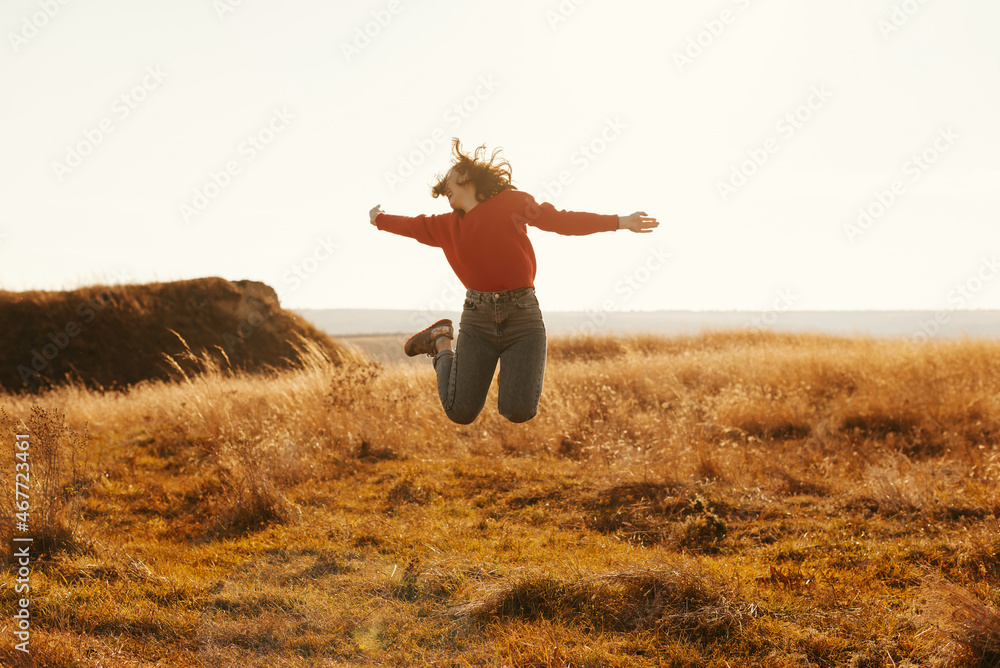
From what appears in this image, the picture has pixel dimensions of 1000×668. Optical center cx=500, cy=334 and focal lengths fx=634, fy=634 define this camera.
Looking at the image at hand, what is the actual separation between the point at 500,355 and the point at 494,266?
665mm

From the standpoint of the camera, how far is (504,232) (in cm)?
436

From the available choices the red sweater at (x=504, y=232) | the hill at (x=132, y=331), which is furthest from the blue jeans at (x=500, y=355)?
the hill at (x=132, y=331)

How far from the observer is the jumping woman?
4.38 m

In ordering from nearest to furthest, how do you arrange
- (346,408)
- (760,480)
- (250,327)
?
(760,480), (346,408), (250,327)

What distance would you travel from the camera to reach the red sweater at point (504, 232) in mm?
4359

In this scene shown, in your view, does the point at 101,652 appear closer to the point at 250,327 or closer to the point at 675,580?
the point at 675,580

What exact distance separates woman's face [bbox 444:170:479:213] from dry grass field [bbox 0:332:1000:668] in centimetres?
258

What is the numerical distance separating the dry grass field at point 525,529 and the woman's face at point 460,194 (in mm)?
2584

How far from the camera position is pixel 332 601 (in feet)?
13.9

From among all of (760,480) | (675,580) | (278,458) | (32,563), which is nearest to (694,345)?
(760,480)

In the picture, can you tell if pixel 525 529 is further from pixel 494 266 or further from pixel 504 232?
pixel 504 232

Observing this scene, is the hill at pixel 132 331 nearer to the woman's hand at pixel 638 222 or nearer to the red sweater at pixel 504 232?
the red sweater at pixel 504 232

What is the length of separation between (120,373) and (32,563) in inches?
545

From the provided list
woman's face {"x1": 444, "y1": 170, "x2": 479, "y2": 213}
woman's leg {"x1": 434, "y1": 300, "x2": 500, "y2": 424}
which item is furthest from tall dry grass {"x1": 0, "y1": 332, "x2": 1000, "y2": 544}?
woman's face {"x1": 444, "y1": 170, "x2": 479, "y2": 213}
